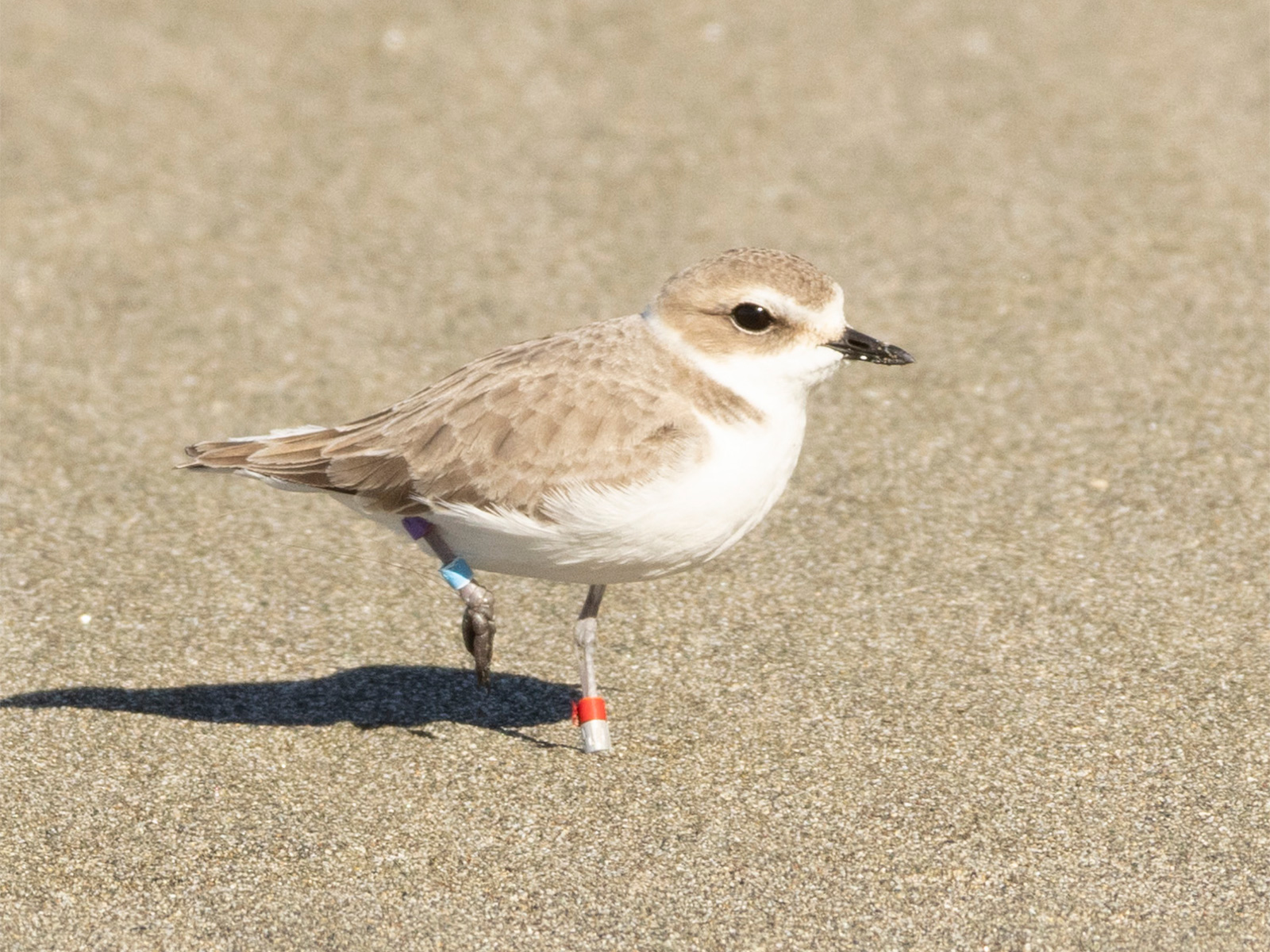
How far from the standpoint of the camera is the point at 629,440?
5.39m

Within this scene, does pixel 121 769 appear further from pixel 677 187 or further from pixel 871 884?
pixel 677 187

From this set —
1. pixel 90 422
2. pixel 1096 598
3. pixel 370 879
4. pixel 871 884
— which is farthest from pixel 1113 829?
pixel 90 422

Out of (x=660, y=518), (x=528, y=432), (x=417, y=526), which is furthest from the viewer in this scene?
(x=417, y=526)

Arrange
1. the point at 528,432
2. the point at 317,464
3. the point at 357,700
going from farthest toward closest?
the point at 357,700 → the point at 317,464 → the point at 528,432

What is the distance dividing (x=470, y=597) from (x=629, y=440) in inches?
32.8

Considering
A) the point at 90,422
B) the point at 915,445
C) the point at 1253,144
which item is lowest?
the point at 90,422

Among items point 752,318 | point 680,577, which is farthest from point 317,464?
point 680,577

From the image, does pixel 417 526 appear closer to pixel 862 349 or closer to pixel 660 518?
pixel 660 518

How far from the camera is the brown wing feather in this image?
17.8 ft

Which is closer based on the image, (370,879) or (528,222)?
(370,879)

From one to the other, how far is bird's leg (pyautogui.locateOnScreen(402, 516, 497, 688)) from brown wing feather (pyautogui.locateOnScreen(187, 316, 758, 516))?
5.4 inches

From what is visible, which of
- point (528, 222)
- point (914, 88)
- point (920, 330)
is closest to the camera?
point (920, 330)

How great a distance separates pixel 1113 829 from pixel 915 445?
10.2 feet

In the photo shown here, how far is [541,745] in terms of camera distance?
20.1 ft
